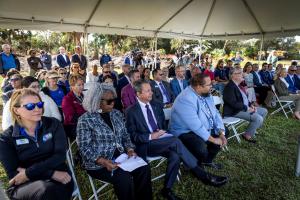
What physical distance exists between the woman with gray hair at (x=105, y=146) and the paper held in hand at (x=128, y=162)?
44 millimetres

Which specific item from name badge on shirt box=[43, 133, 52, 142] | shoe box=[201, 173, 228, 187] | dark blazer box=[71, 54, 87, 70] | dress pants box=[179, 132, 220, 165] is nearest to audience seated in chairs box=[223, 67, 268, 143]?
dress pants box=[179, 132, 220, 165]

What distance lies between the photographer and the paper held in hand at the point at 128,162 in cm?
273

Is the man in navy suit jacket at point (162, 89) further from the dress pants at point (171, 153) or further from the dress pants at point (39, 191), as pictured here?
the dress pants at point (39, 191)

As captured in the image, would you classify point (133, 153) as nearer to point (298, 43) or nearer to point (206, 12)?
point (206, 12)

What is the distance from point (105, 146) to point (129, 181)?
47cm

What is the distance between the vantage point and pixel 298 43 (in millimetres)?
42625

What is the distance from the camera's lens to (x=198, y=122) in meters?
3.69

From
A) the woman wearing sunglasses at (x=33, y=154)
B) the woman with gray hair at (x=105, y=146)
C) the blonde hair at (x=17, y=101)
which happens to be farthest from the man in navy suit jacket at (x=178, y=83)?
the blonde hair at (x=17, y=101)

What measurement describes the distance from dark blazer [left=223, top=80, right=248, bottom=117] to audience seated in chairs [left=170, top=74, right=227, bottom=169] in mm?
1157

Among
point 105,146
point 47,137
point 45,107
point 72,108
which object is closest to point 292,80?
point 72,108

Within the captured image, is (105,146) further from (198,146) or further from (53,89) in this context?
(53,89)

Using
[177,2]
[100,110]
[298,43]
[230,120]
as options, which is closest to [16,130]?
[100,110]

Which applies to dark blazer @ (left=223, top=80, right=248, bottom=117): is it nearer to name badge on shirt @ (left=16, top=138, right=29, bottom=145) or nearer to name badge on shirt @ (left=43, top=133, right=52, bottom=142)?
name badge on shirt @ (left=43, top=133, right=52, bottom=142)

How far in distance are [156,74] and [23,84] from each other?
9.16 ft
